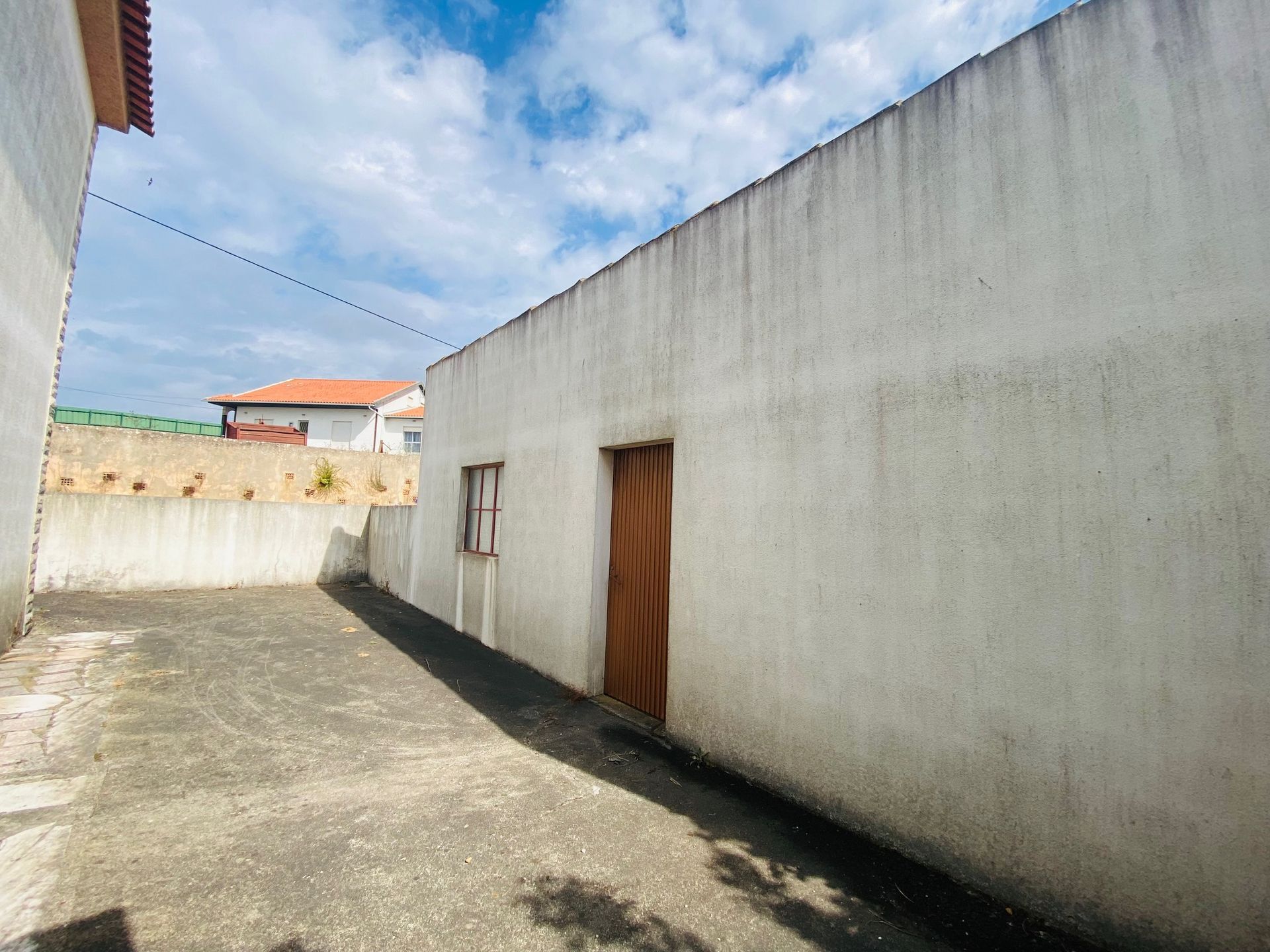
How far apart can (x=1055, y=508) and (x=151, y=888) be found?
413 cm

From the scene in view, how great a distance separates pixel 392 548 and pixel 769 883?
980 centimetres

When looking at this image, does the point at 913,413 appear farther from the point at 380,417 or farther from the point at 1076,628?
the point at 380,417

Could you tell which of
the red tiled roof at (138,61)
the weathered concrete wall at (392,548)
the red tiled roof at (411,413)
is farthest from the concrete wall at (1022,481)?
the red tiled roof at (411,413)

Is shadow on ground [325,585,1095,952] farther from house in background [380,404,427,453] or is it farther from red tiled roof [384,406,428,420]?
red tiled roof [384,406,428,420]

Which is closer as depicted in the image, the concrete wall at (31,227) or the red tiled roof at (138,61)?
the concrete wall at (31,227)

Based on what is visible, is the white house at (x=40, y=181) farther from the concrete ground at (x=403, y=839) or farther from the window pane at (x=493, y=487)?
the window pane at (x=493, y=487)

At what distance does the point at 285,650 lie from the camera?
248 inches

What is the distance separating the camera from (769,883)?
254 cm

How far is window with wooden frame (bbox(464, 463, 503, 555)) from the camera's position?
23.4 ft

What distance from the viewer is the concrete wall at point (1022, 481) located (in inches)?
79.0

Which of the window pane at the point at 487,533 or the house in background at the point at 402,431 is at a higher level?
the house in background at the point at 402,431

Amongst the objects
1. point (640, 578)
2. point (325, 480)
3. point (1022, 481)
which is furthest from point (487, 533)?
point (325, 480)

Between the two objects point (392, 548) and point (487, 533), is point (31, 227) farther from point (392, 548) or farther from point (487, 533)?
point (392, 548)

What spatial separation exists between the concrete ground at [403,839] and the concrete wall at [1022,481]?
47cm
